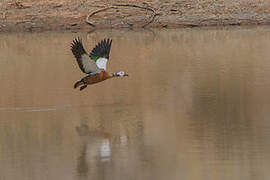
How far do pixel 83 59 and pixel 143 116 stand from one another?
1.18 m

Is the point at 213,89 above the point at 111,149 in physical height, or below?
above

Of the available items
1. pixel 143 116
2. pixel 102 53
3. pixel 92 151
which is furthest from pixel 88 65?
pixel 92 151

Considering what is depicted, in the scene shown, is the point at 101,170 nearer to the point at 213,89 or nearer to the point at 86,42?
the point at 213,89

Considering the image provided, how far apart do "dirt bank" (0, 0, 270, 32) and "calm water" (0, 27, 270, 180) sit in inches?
226

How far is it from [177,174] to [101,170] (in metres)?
0.82

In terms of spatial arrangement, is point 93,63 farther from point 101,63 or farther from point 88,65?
point 101,63

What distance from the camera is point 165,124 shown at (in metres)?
10.7

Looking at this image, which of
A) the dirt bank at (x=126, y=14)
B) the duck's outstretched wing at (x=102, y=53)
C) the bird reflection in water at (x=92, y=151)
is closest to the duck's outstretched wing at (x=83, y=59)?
the duck's outstretched wing at (x=102, y=53)

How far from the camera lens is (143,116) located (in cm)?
1132

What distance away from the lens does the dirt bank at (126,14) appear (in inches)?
988

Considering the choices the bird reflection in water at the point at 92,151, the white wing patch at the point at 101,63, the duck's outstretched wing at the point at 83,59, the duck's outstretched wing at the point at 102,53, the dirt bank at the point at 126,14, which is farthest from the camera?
the dirt bank at the point at 126,14

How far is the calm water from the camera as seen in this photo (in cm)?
856

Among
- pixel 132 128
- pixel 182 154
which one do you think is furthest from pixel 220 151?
pixel 132 128

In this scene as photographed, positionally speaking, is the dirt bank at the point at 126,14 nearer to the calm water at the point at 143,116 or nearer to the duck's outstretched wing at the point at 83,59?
the calm water at the point at 143,116
